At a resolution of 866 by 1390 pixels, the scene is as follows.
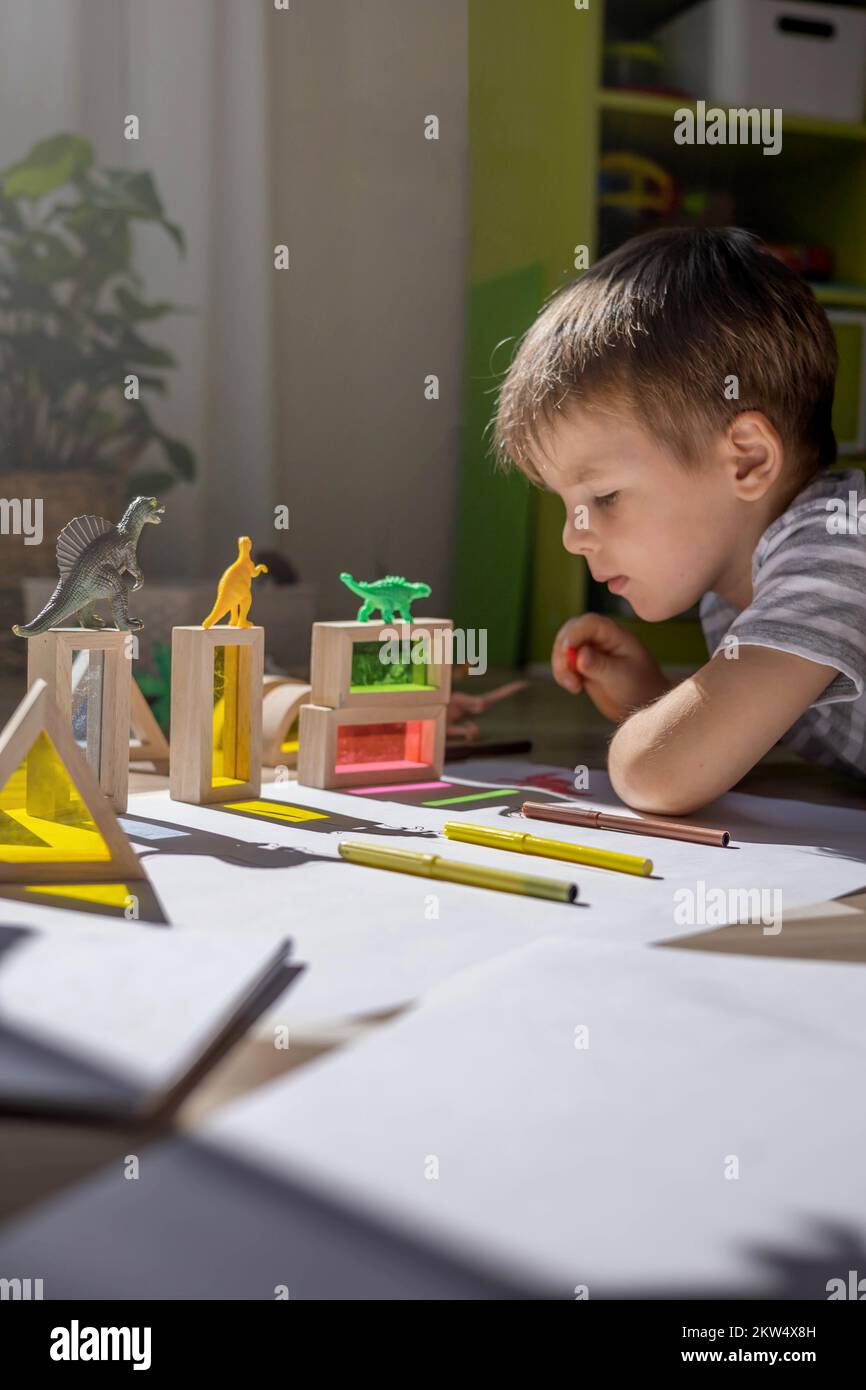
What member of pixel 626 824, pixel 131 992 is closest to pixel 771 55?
pixel 626 824

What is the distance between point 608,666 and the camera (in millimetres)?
1159

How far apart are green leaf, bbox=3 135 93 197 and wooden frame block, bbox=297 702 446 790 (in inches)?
51.6

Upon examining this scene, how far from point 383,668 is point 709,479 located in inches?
11.7

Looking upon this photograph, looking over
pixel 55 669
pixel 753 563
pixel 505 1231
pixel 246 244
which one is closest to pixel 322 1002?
pixel 505 1231

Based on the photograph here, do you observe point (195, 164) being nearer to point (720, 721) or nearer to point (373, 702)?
point (373, 702)

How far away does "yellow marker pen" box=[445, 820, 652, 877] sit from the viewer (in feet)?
2.45

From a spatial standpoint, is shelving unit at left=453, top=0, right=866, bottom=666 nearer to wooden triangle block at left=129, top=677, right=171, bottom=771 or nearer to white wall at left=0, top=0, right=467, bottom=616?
white wall at left=0, top=0, right=467, bottom=616

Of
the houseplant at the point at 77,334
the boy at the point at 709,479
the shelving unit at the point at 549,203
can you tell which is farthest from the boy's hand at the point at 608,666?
the houseplant at the point at 77,334

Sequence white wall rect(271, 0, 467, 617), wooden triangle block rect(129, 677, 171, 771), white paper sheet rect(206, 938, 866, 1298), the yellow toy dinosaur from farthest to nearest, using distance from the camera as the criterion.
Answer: white wall rect(271, 0, 467, 617) → wooden triangle block rect(129, 677, 171, 771) → the yellow toy dinosaur → white paper sheet rect(206, 938, 866, 1298)

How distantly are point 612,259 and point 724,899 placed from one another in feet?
2.00

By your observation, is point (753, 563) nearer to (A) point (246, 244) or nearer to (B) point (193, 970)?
(B) point (193, 970)

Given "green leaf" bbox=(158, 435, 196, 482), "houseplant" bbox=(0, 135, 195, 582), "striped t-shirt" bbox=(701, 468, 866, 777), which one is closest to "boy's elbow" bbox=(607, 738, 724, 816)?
"striped t-shirt" bbox=(701, 468, 866, 777)

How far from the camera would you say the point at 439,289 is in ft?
7.72
